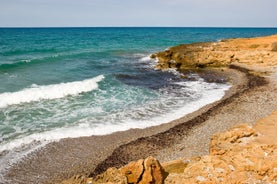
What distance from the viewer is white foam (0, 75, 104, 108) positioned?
21984mm

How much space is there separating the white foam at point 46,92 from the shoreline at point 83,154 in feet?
29.4

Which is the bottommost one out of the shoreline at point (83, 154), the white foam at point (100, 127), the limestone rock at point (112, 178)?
the shoreline at point (83, 154)

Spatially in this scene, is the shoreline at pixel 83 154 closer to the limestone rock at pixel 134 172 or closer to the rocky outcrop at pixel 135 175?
the rocky outcrop at pixel 135 175

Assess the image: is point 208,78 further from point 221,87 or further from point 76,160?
point 76,160

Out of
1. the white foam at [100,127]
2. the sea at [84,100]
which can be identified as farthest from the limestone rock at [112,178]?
the white foam at [100,127]

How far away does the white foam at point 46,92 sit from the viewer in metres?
22.0

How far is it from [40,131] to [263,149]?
13.0 m

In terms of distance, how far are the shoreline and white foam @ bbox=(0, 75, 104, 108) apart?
353 inches

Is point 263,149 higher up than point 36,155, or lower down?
higher up

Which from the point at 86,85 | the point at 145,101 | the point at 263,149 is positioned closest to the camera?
the point at 263,149

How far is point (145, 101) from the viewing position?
22547 millimetres

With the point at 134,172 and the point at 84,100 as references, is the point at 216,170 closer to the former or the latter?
the point at 134,172

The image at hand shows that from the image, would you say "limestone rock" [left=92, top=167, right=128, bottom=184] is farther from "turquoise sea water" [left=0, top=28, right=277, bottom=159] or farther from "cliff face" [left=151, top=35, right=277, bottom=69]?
"cliff face" [left=151, top=35, right=277, bottom=69]

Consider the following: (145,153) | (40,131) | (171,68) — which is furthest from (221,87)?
(40,131)
